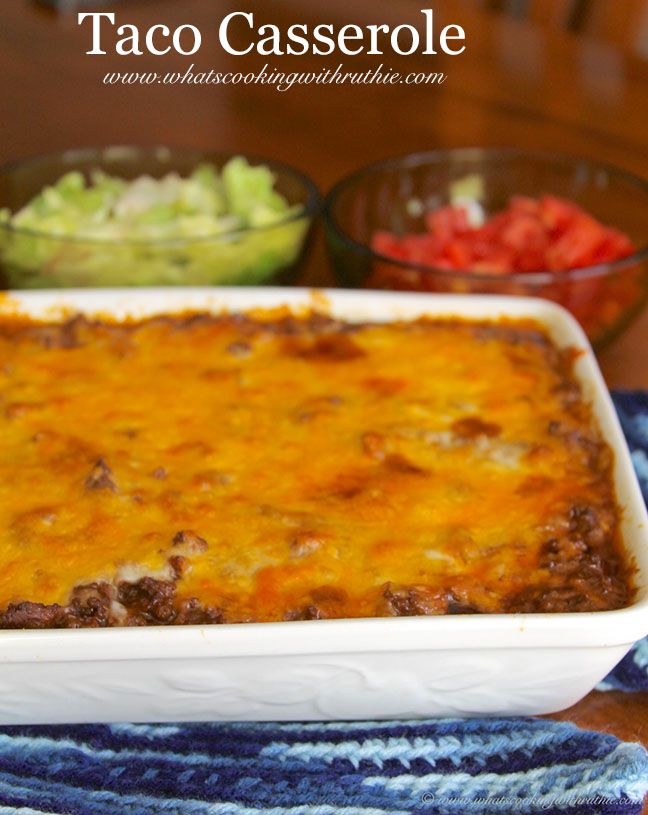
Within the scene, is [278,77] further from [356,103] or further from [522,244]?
[522,244]

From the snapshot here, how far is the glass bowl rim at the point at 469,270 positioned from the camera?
2107 mm

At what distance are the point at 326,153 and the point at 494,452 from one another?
5.28 feet

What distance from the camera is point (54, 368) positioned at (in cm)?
190

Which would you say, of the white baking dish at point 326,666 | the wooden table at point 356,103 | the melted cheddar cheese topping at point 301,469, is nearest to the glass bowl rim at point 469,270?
the melted cheddar cheese topping at point 301,469

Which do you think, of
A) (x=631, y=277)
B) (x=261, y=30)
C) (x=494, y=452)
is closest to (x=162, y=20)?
(x=261, y=30)

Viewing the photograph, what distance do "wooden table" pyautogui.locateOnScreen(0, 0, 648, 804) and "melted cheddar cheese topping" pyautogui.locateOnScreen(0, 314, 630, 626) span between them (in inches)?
44.2

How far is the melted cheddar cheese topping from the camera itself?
1.48 metres

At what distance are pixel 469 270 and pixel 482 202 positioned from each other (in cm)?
39

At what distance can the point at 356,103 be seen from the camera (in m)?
3.42

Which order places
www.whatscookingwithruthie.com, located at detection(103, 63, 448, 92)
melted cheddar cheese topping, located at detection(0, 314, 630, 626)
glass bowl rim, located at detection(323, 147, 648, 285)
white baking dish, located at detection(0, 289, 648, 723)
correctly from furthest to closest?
www.whatscookingwithruthie.com, located at detection(103, 63, 448, 92) < glass bowl rim, located at detection(323, 147, 648, 285) < melted cheddar cheese topping, located at detection(0, 314, 630, 626) < white baking dish, located at detection(0, 289, 648, 723)

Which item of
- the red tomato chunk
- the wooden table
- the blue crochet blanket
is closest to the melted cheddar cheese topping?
the blue crochet blanket

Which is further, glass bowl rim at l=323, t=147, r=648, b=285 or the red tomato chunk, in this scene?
the red tomato chunk

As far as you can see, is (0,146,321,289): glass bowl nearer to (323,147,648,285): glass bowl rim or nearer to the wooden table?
(323,147,648,285): glass bowl rim

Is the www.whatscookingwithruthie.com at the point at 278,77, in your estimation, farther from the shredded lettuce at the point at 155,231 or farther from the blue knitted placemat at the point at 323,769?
the blue knitted placemat at the point at 323,769
